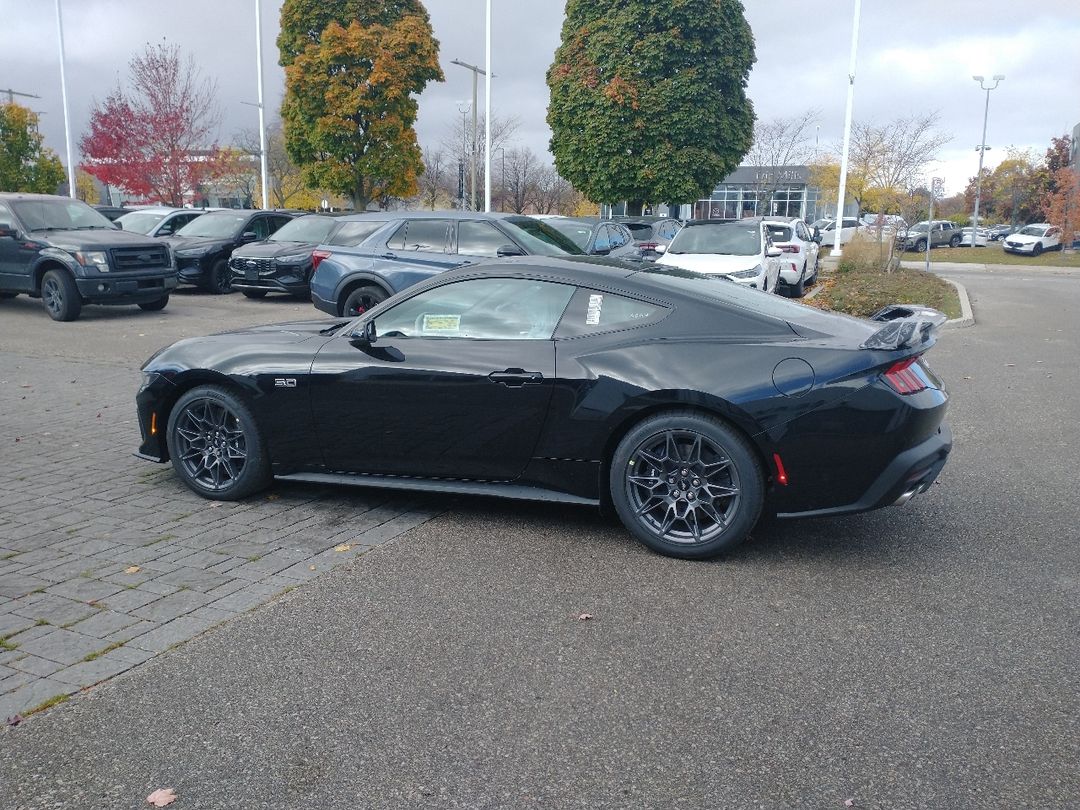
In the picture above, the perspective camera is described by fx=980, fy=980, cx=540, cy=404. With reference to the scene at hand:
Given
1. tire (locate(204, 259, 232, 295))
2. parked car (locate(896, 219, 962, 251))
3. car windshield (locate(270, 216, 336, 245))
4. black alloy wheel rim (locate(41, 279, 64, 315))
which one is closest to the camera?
black alloy wheel rim (locate(41, 279, 64, 315))

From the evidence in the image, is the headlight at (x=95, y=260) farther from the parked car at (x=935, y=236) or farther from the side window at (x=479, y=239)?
the parked car at (x=935, y=236)

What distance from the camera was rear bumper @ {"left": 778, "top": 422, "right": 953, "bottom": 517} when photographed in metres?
4.70

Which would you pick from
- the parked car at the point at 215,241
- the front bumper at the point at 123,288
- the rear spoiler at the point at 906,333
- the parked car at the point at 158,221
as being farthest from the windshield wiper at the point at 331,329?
the parked car at the point at 158,221

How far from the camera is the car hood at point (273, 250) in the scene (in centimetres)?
1762

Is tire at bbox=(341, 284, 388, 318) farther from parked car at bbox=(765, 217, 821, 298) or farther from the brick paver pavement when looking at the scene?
parked car at bbox=(765, 217, 821, 298)

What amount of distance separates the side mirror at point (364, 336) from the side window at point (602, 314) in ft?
3.57

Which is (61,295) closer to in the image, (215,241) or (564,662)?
(215,241)

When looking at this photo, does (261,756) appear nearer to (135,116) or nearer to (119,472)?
(119,472)

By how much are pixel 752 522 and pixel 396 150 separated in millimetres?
27790

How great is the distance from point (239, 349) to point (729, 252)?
12.2 m

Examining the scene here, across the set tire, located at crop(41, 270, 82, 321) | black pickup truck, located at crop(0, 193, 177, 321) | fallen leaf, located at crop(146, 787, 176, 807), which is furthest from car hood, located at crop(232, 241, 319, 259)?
fallen leaf, located at crop(146, 787, 176, 807)

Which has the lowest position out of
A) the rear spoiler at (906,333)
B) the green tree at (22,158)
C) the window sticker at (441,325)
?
the window sticker at (441,325)

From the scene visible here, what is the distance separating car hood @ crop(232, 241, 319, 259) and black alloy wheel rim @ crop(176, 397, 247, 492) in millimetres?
12144

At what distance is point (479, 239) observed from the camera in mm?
13102
